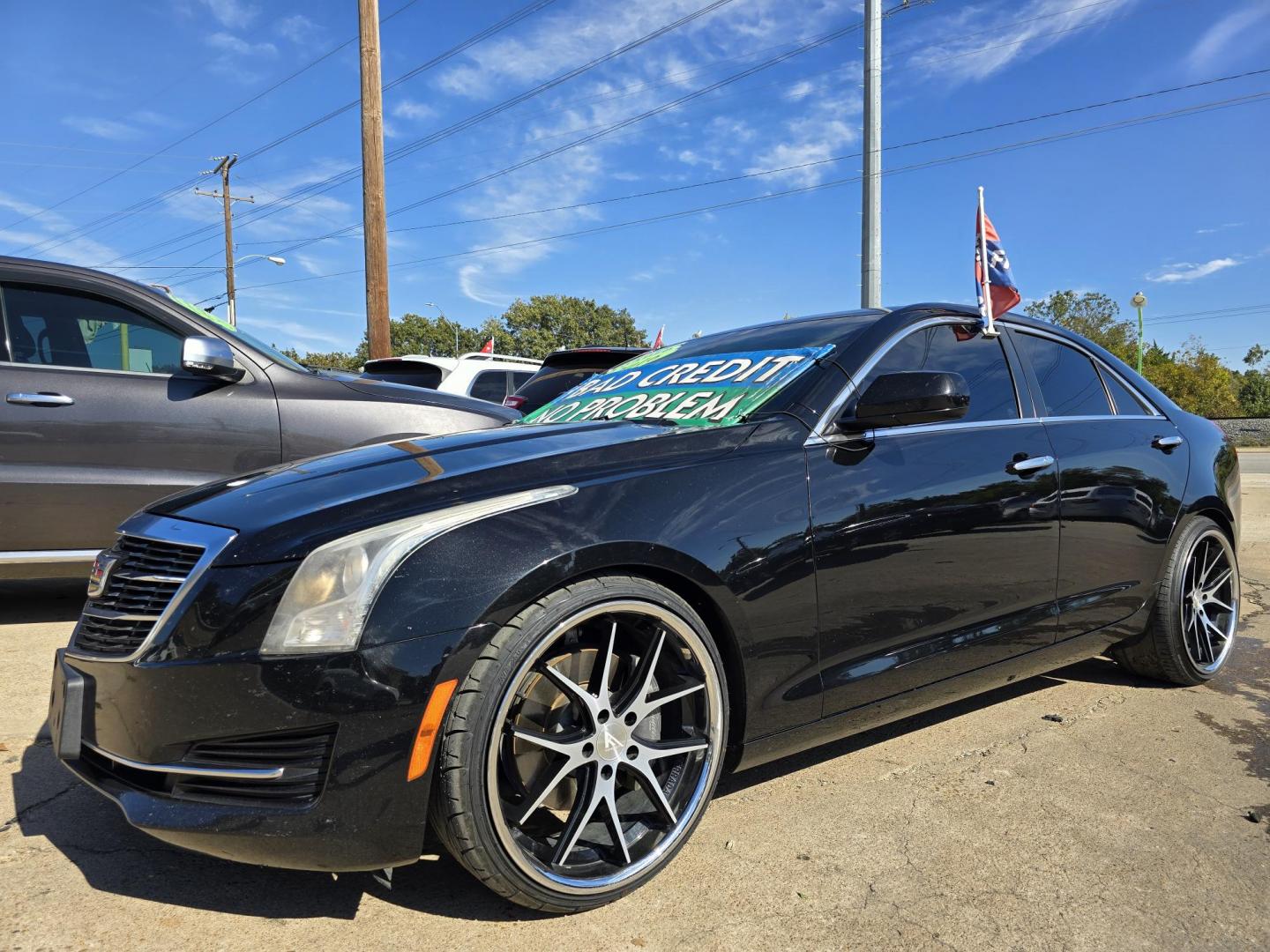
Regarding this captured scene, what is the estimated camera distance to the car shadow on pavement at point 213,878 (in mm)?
2051

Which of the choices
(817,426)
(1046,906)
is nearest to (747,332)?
(817,426)

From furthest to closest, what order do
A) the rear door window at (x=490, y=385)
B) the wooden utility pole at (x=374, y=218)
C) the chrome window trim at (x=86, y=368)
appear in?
the wooden utility pole at (x=374, y=218) < the rear door window at (x=490, y=385) < the chrome window trim at (x=86, y=368)

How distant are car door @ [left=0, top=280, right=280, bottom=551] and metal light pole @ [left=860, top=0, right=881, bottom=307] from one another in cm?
930

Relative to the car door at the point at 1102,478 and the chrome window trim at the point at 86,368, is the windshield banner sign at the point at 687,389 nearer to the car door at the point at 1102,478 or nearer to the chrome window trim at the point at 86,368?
the car door at the point at 1102,478

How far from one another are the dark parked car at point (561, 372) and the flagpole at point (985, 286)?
4.02 m

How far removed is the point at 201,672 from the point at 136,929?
24.4 inches

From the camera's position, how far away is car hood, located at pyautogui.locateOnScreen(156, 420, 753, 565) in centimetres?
194

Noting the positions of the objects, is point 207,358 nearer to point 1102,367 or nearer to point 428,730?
point 428,730

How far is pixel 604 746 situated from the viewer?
6.80ft

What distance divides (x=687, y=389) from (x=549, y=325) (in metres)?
72.8

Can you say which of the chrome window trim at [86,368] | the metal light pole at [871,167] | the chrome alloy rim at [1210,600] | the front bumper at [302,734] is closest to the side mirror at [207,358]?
the chrome window trim at [86,368]

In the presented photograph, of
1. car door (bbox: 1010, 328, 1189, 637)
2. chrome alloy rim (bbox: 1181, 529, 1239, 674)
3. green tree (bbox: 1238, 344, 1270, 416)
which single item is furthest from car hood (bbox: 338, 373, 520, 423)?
green tree (bbox: 1238, 344, 1270, 416)

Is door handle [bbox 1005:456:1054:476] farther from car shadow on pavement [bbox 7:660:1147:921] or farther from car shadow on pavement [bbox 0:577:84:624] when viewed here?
car shadow on pavement [bbox 0:577:84:624]

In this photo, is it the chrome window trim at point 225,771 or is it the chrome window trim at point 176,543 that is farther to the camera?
the chrome window trim at point 176,543
